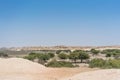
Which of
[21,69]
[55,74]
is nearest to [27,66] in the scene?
[21,69]

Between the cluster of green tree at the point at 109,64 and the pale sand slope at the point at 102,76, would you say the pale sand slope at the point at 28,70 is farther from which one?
the cluster of green tree at the point at 109,64

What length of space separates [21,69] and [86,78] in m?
14.6

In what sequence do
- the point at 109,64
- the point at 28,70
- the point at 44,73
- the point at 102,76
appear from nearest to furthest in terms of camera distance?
the point at 102,76 → the point at 44,73 → the point at 28,70 → the point at 109,64

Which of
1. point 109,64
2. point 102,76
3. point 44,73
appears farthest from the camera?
point 109,64

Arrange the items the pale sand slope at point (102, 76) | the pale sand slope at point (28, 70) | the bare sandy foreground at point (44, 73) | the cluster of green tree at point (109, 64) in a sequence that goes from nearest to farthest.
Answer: the pale sand slope at point (102, 76) → the bare sandy foreground at point (44, 73) → the pale sand slope at point (28, 70) → the cluster of green tree at point (109, 64)

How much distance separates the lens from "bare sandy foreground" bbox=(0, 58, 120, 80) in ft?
93.6

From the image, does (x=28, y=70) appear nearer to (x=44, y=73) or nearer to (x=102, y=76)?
(x=44, y=73)

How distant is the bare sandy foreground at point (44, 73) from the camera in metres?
28.5

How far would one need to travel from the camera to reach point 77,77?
29656 mm

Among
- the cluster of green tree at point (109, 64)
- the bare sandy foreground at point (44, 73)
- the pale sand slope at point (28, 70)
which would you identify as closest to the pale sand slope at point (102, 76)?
the bare sandy foreground at point (44, 73)

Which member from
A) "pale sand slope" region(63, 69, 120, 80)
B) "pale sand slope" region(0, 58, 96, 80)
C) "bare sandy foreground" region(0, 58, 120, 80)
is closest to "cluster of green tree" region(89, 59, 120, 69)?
"pale sand slope" region(0, 58, 96, 80)

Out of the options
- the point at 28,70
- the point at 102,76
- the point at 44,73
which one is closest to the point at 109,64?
the point at 28,70

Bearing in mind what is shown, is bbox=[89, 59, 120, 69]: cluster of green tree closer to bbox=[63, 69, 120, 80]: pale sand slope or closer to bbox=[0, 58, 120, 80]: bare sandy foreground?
bbox=[0, 58, 120, 80]: bare sandy foreground

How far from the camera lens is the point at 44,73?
3728 cm
